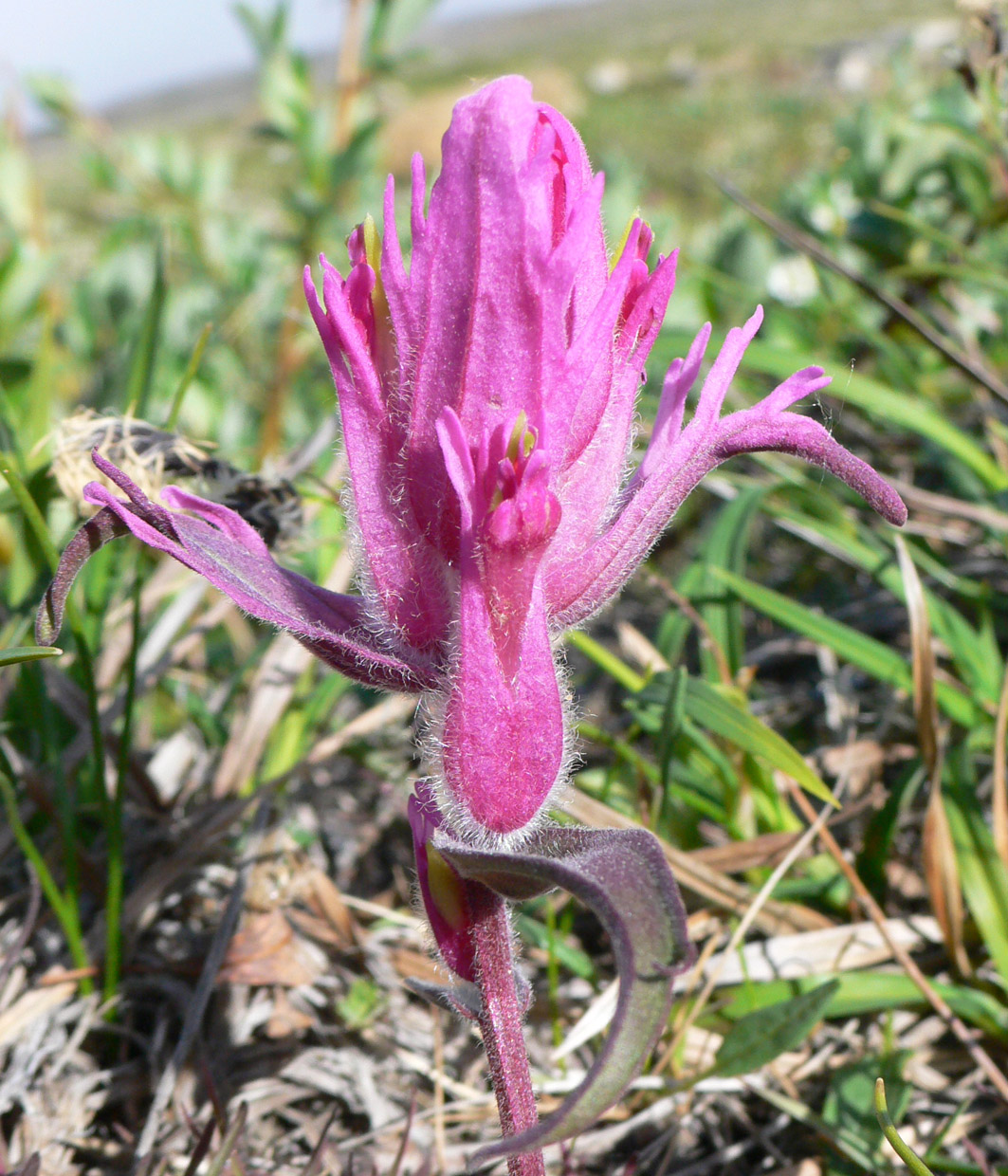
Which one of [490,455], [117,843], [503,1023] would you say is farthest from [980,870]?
[117,843]

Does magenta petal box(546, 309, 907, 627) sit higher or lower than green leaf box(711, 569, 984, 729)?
higher

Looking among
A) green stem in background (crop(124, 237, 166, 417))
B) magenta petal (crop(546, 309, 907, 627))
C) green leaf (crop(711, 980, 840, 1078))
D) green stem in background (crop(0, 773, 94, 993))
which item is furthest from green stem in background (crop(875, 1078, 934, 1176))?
green stem in background (crop(124, 237, 166, 417))

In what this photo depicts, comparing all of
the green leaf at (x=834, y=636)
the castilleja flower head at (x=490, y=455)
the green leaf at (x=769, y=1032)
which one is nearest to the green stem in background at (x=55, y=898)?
the castilleja flower head at (x=490, y=455)

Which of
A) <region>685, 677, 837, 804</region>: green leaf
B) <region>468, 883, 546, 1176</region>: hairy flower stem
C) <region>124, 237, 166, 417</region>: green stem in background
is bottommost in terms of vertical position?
<region>685, 677, 837, 804</region>: green leaf

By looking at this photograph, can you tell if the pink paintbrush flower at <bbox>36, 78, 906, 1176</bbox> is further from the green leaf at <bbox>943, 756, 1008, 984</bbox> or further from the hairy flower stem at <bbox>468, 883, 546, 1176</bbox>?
the green leaf at <bbox>943, 756, 1008, 984</bbox>

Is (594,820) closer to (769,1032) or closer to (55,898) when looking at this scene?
(769,1032)

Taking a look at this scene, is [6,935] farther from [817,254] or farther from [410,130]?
[410,130]

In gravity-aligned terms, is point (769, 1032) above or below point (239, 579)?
below
